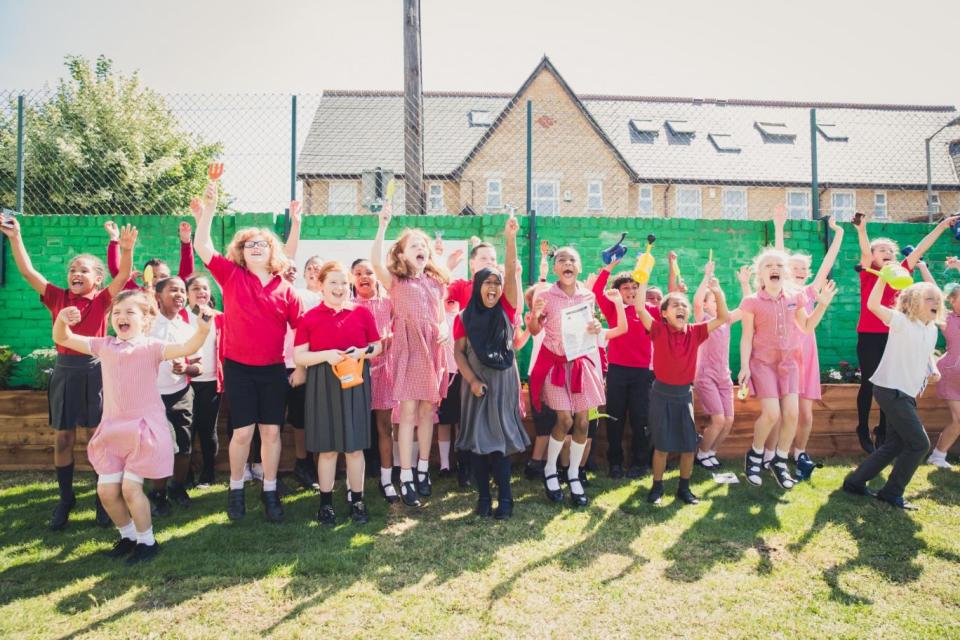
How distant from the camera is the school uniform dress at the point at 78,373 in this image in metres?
3.96

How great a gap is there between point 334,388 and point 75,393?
5.98 feet

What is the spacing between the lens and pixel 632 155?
18250 mm

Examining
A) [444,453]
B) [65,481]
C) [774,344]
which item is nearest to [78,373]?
[65,481]

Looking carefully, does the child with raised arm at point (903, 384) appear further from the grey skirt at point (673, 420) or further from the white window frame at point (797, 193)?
the white window frame at point (797, 193)

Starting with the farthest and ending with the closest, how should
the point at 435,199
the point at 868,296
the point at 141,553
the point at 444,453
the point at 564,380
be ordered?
the point at 435,199, the point at 868,296, the point at 444,453, the point at 564,380, the point at 141,553

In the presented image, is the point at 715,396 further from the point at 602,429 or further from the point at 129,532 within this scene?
the point at 129,532

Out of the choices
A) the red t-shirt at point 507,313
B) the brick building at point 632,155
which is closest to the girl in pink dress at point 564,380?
the red t-shirt at point 507,313

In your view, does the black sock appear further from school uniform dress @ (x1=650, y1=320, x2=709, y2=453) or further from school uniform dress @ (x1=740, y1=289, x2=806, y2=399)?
school uniform dress @ (x1=740, y1=289, x2=806, y2=399)

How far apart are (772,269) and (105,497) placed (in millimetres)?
4801

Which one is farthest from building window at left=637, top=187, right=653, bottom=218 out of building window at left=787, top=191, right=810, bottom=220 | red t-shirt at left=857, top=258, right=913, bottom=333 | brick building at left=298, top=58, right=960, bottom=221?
red t-shirt at left=857, top=258, right=913, bottom=333

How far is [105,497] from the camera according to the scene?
327 cm

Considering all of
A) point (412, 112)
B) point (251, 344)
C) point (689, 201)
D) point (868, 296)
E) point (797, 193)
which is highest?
point (797, 193)

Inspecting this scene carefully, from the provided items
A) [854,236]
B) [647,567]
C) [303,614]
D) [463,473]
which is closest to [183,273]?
[463,473]

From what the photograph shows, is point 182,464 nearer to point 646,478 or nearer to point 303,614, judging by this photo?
point 303,614
